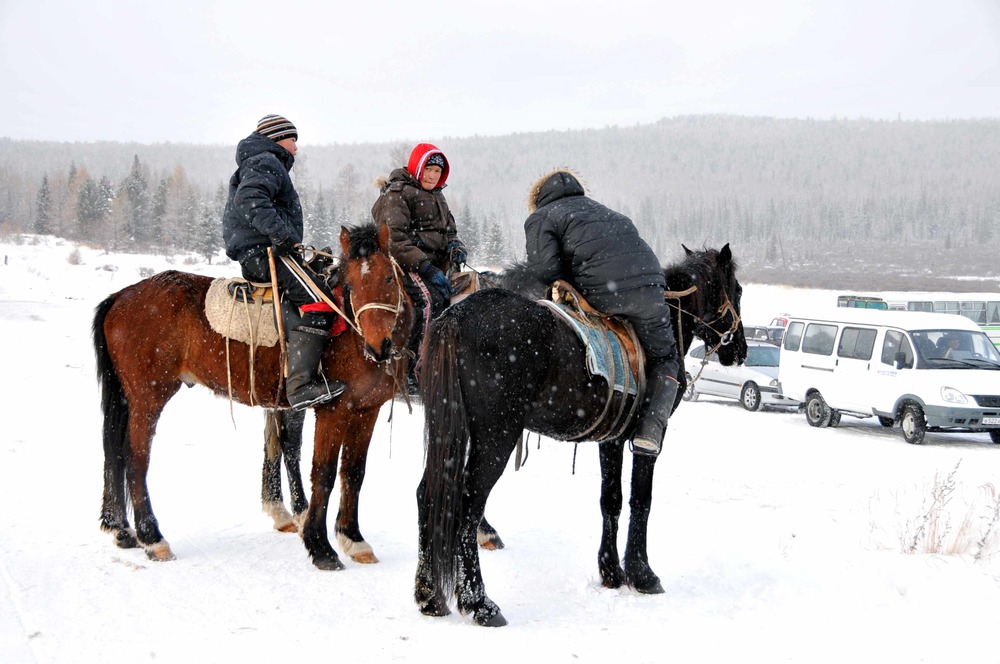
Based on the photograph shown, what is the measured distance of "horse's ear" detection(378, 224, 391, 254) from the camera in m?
5.56

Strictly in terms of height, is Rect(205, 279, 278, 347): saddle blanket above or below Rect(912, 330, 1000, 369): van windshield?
above

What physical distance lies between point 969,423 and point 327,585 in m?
14.1

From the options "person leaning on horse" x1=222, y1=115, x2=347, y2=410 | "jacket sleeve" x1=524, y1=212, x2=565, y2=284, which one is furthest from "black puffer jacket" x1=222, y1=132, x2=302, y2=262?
"jacket sleeve" x1=524, y1=212, x2=565, y2=284

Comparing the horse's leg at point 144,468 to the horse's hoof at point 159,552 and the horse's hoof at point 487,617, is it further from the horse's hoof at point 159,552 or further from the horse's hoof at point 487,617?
the horse's hoof at point 487,617

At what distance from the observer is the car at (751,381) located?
20.8 metres

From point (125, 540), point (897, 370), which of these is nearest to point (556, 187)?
point (125, 540)

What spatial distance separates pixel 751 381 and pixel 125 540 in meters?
17.9

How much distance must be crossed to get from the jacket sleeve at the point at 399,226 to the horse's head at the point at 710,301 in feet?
6.41

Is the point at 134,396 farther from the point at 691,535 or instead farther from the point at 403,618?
the point at 691,535

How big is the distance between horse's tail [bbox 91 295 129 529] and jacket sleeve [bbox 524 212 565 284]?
3559 mm

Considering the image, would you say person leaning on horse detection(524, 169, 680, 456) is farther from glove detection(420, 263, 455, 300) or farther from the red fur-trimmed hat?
the red fur-trimmed hat

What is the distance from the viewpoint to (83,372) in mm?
15750

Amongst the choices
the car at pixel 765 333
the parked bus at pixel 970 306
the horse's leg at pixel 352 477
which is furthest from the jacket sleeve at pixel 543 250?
the parked bus at pixel 970 306

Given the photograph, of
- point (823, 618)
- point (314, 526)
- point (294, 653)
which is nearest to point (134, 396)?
point (314, 526)
